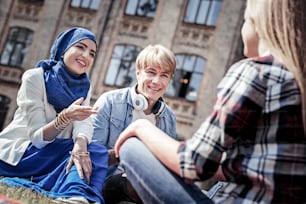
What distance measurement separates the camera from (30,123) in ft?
10.4

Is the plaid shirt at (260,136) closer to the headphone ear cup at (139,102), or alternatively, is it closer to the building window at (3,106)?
the headphone ear cup at (139,102)

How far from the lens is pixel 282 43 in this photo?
5.26 ft

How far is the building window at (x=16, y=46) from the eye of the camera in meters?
17.8

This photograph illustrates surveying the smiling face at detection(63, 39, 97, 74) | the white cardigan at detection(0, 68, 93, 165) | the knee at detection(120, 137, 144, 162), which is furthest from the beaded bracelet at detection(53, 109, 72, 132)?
the knee at detection(120, 137, 144, 162)

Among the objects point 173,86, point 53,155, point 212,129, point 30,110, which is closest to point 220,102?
point 212,129

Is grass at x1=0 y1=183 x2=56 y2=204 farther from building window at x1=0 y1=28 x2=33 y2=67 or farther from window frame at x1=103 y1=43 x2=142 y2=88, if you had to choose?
building window at x1=0 y1=28 x2=33 y2=67

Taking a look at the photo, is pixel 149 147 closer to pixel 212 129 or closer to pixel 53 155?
pixel 212 129

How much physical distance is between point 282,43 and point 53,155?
6.35ft

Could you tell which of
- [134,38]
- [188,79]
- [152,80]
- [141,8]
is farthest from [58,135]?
[141,8]

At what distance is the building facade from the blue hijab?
12.4 metres

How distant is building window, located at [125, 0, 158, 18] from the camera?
1730 centimetres

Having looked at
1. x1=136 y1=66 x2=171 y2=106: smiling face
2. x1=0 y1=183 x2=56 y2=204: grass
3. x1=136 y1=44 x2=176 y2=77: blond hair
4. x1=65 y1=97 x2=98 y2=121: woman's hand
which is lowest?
x1=0 y1=183 x2=56 y2=204: grass

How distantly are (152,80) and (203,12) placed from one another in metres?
13.9

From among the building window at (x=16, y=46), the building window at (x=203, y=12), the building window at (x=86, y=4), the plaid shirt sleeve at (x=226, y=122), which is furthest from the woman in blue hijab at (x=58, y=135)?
the building window at (x=16, y=46)
